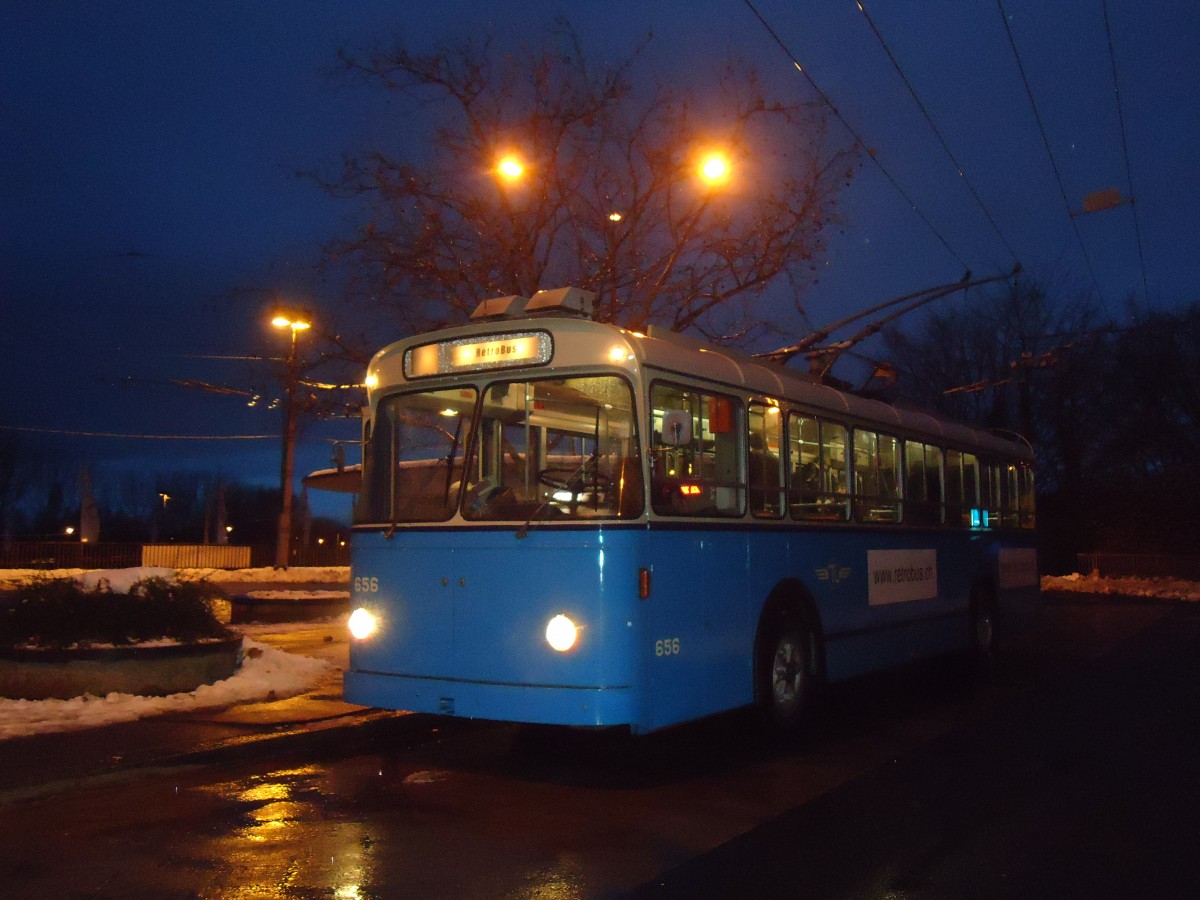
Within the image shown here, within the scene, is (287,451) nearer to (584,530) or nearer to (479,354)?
(479,354)

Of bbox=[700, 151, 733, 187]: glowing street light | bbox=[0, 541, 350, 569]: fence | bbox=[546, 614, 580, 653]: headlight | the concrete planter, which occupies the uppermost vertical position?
bbox=[700, 151, 733, 187]: glowing street light

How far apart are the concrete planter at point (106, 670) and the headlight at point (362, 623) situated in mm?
3420

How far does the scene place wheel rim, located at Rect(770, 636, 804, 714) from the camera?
30.0 feet

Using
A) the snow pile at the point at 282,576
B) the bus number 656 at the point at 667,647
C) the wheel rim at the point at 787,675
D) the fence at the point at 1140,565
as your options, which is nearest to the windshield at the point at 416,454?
the bus number 656 at the point at 667,647

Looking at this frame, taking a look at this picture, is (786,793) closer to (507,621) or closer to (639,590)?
(639,590)

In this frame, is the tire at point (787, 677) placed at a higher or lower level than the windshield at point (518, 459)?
lower

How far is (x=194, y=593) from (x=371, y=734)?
3.58m

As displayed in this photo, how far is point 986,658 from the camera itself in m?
14.3

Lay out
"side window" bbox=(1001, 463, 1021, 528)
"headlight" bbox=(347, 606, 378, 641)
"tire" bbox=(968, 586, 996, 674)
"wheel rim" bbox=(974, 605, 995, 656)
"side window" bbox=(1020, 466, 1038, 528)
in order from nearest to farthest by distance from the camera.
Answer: "headlight" bbox=(347, 606, 378, 641)
"tire" bbox=(968, 586, 996, 674)
"wheel rim" bbox=(974, 605, 995, 656)
"side window" bbox=(1001, 463, 1021, 528)
"side window" bbox=(1020, 466, 1038, 528)

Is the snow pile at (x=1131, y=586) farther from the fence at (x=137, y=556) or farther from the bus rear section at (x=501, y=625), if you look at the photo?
the bus rear section at (x=501, y=625)

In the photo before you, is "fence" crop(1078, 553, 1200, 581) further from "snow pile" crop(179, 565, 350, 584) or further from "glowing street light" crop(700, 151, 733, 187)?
"glowing street light" crop(700, 151, 733, 187)

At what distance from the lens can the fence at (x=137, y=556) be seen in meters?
42.0

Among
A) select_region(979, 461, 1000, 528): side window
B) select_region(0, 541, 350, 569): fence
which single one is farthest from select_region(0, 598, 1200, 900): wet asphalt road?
select_region(0, 541, 350, 569): fence

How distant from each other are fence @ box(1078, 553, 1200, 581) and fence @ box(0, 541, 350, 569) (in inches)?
1234
